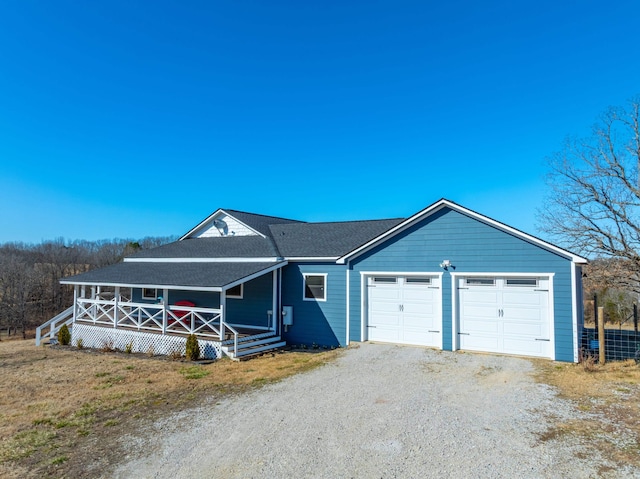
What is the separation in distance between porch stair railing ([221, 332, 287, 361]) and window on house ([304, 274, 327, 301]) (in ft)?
6.17

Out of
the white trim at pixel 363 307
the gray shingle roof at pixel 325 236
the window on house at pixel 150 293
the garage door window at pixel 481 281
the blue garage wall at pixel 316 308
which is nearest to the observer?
the garage door window at pixel 481 281

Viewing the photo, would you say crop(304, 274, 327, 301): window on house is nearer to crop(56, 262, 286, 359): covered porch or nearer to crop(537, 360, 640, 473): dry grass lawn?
crop(56, 262, 286, 359): covered porch

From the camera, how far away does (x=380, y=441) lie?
533 centimetres

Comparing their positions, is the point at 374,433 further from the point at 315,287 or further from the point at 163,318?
the point at 163,318

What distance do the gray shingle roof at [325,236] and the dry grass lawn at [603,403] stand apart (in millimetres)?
7302

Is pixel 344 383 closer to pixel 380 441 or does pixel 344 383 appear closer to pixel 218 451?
pixel 380 441

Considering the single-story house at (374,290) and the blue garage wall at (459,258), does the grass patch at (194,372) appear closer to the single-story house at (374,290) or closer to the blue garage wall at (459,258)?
the single-story house at (374,290)

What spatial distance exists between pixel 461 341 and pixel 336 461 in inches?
306

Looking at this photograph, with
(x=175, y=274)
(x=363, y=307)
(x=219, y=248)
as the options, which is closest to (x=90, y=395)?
(x=175, y=274)

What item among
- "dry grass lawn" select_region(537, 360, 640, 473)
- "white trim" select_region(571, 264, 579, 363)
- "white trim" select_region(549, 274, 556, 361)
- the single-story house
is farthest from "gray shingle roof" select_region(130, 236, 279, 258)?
"dry grass lawn" select_region(537, 360, 640, 473)

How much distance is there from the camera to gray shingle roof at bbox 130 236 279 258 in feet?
51.0

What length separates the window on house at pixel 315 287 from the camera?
1380 centimetres

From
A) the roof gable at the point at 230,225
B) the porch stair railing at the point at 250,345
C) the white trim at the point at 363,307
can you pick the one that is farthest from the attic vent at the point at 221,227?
the white trim at the point at 363,307

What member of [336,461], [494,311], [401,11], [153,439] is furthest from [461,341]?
[401,11]
